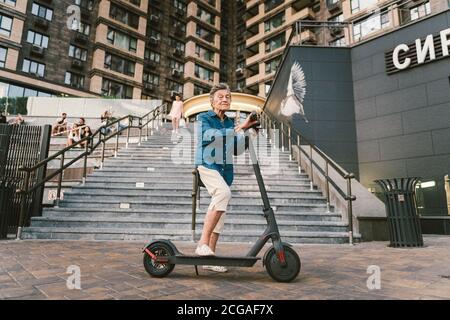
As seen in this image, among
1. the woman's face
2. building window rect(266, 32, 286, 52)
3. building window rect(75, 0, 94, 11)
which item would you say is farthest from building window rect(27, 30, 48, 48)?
the woman's face

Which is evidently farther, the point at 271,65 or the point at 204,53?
the point at 204,53

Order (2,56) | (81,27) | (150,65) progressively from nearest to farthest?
(2,56) < (81,27) < (150,65)

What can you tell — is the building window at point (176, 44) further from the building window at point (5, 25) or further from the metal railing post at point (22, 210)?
the metal railing post at point (22, 210)

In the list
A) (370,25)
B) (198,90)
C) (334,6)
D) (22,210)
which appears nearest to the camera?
(22,210)

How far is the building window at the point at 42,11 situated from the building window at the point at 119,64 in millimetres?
5916

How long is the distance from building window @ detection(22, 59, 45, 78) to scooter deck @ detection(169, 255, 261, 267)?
30722 millimetres

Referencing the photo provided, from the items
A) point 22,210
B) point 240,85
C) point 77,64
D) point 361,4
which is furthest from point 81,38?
point 22,210

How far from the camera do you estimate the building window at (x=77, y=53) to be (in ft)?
98.9

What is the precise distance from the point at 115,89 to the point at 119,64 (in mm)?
2899

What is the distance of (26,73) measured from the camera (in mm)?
25891

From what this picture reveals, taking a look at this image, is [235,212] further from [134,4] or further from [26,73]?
[134,4]

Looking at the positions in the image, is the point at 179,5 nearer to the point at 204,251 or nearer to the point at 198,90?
the point at 198,90

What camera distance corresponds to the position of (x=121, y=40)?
1288 inches

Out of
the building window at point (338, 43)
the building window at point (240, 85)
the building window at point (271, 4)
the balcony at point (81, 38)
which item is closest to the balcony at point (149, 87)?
the balcony at point (81, 38)
